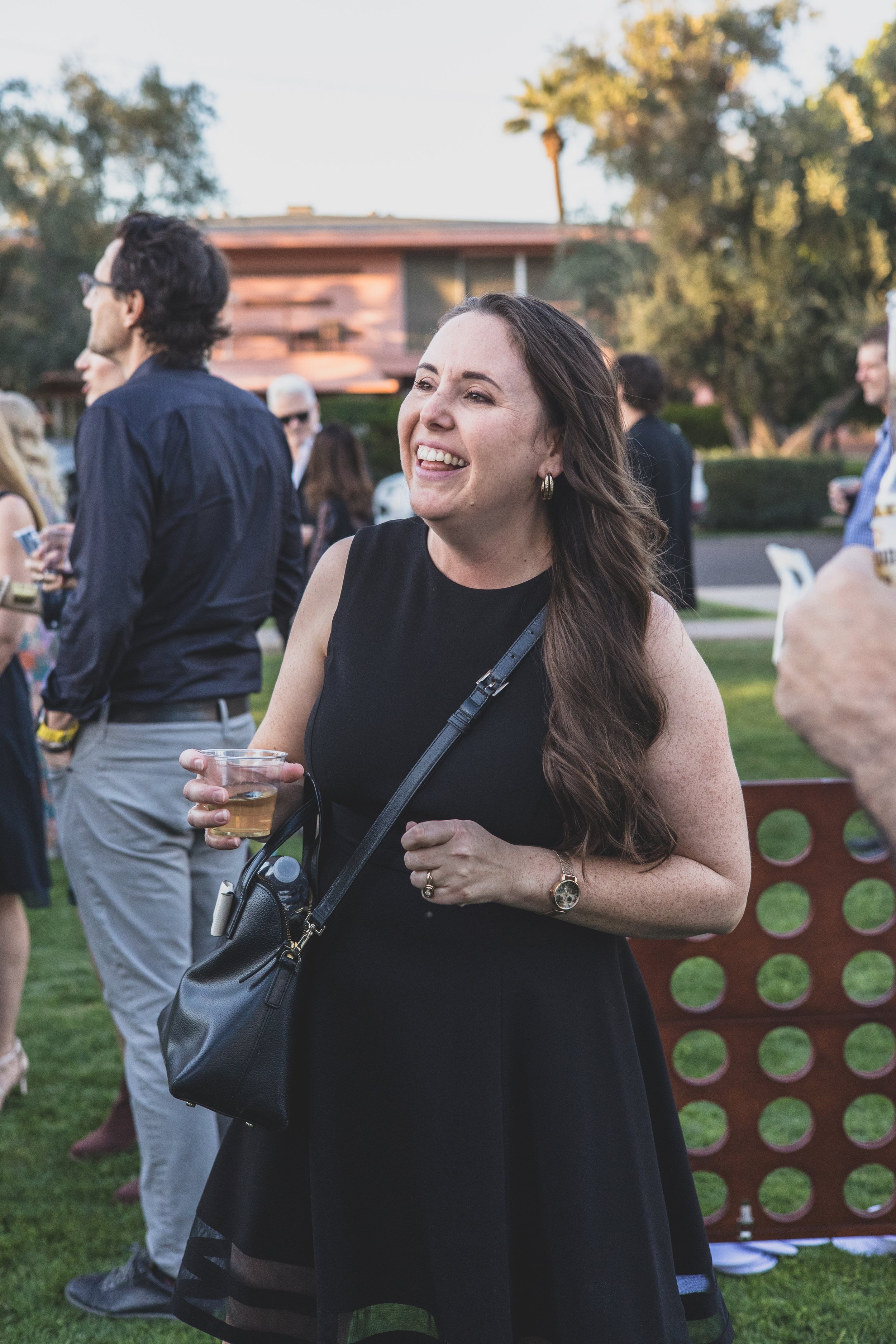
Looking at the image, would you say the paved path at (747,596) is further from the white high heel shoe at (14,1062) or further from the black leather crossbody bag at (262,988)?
the black leather crossbody bag at (262,988)

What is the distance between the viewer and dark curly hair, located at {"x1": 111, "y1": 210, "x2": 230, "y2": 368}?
306cm

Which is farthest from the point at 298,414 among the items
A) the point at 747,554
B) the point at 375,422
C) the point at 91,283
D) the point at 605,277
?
the point at 605,277

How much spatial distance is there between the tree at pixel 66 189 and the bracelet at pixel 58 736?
29.9 meters

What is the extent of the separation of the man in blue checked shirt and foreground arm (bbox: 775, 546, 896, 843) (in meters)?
4.34

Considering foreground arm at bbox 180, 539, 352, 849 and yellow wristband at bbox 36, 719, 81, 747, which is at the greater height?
foreground arm at bbox 180, 539, 352, 849

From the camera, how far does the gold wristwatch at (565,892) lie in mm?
1895

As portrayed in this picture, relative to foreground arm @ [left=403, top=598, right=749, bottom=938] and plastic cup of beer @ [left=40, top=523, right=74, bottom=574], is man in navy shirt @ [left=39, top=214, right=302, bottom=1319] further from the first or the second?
foreground arm @ [left=403, top=598, right=749, bottom=938]

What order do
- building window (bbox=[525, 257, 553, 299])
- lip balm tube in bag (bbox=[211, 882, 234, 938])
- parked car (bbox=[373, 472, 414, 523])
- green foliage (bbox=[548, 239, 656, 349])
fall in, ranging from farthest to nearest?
1. building window (bbox=[525, 257, 553, 299])
2. green foliage (bbox=[548, 239, 656, 349])
3. parked car (bbox=[373, 472, 414, 523])
4. lip balm tube in bag (bbox=[211, 882, 234, 938])

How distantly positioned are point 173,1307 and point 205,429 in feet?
6.24

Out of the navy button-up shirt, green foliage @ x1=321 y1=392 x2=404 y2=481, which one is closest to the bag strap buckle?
the navy button-up shirt

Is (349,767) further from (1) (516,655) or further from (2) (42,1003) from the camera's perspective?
(2) (42,1003)

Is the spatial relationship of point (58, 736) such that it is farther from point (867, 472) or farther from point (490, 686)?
point (867, 472)

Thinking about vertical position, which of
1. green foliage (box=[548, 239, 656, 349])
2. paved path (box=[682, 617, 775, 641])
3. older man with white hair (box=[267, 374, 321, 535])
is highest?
green foliage (box=[548, 239, 656, 349])

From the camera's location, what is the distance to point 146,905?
3055 mm
